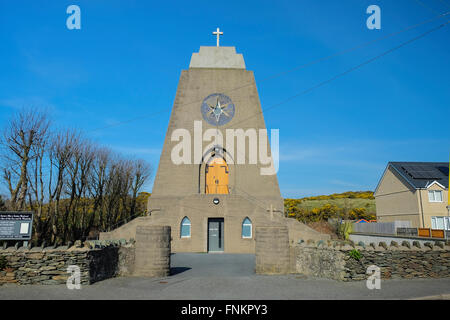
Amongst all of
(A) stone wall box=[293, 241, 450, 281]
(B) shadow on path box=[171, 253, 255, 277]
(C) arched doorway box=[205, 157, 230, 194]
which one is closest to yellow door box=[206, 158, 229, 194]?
(C) arched doorway box=[205, 157, 230, 194]

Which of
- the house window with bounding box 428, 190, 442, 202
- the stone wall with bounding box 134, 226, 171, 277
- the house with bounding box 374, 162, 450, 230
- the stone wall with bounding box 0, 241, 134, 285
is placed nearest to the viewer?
the stone wall with bounding box 0, 241, 134, 285

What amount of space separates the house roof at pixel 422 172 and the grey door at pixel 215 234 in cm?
1950

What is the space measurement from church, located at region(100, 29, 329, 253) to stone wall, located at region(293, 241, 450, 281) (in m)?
10.4

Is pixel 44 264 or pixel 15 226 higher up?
pixel 15 226

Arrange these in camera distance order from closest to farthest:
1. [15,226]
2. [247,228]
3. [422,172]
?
1. [15,226]
2. [247,228]
3. [422,172]

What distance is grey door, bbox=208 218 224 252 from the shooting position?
22.7m

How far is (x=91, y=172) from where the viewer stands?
31641mm

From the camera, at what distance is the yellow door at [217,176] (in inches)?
1049

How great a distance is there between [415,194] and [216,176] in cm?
1895

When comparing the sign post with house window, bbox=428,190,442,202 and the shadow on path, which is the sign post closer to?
the shadow on path

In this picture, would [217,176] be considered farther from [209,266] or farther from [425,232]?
[425,232]

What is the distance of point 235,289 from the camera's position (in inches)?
395

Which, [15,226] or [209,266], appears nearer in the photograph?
[15,226]

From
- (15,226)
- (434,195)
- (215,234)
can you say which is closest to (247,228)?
(215,234)
